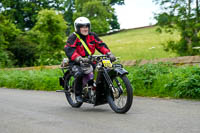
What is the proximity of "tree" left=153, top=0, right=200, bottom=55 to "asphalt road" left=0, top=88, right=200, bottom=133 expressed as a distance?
10.9 meters

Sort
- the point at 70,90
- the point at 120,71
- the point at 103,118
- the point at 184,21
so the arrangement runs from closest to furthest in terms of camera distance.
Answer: the point at 103,118 → the point at 120,71 → the point at 70,90 → the point at 184,21

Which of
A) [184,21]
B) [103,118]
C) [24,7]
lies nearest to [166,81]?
[103,118]

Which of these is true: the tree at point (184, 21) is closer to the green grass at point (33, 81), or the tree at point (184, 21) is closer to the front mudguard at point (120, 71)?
the green grass at point (33, 81)

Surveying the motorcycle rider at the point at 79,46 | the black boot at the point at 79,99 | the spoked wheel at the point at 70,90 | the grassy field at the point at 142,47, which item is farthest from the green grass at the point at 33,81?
the motorcycle rider at the point at 79,46

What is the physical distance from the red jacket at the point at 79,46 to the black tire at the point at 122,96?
37.6 inches

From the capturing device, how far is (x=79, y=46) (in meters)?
7.16

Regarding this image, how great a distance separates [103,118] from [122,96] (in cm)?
65

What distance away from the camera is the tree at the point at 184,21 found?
18.1 meters

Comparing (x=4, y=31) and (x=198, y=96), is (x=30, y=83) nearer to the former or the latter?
(x=198, y=96)

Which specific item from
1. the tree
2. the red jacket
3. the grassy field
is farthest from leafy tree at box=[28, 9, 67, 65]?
the red jacket

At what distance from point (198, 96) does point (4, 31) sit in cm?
2831

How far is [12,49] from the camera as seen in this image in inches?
1319

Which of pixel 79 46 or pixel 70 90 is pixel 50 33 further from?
pixel 79 46

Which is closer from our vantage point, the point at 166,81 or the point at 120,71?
the point at 120,71
